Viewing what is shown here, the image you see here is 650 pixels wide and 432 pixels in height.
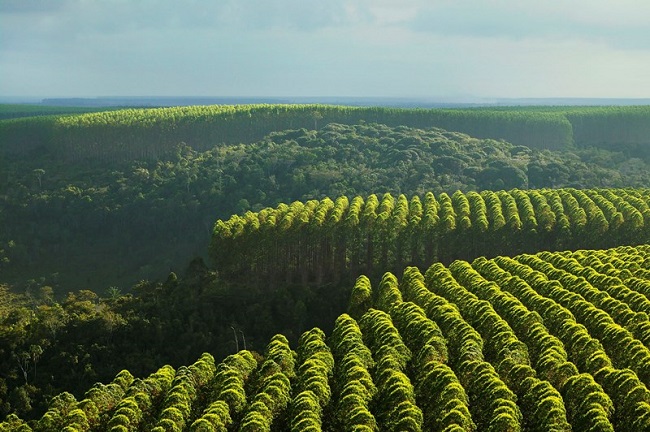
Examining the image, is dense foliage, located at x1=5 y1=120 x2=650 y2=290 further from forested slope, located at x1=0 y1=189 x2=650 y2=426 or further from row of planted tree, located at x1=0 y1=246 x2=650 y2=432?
row of planted tree, located at x1=0 y1=246 x2=650 y2=432

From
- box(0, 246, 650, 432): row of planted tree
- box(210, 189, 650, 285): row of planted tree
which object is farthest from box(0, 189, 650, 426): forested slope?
box(0, 246, 650, 432): row of planted tree

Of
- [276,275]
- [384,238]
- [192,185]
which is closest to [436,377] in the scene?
[384,238]

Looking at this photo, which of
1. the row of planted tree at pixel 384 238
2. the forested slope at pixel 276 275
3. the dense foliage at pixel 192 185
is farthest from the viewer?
the dense foliage at pixel 192 185

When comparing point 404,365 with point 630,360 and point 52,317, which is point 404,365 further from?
point 52,317

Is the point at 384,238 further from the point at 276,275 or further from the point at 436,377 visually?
the point at 436,377

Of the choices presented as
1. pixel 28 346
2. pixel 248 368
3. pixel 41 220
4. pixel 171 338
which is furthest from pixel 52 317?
pixel 41 220

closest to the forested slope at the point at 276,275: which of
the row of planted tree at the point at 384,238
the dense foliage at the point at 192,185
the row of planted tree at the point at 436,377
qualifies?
the row of planted tree at the point at 384,238

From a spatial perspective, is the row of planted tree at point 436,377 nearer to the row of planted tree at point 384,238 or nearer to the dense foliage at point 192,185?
the row of planted tree at point 384,238
